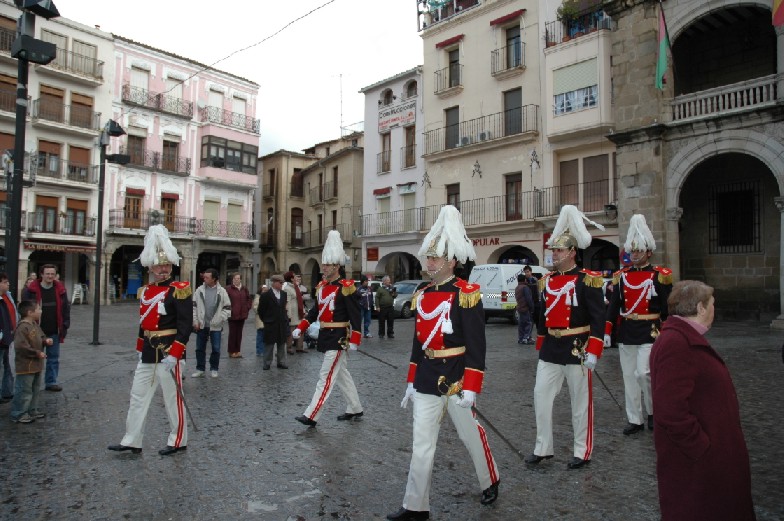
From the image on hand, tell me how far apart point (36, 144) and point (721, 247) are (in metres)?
32.0

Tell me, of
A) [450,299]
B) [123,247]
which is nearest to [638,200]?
[450,299]

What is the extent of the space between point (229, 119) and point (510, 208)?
851 inches

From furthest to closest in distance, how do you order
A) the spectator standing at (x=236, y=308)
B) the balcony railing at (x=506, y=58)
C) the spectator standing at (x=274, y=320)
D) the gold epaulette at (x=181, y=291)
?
the balcony railing at (x=506, y=58) < the spectator standing at (x=236, y=308) < the spectator standing at (x=274, y=320) < the gold epaulette at (x=181, y=291)

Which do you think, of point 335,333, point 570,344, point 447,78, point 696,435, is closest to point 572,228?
point 570,344

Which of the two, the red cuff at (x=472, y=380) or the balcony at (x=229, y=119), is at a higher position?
the balcony at (x=229, y=119)

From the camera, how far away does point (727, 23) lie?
20219 millimetres

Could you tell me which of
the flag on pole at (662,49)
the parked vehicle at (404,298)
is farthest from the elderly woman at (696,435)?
the parked vehicle at (404,298)

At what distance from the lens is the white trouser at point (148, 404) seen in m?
5.86

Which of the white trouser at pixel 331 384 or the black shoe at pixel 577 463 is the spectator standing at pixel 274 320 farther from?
the black shoe at pixel 577 463

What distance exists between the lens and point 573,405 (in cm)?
559

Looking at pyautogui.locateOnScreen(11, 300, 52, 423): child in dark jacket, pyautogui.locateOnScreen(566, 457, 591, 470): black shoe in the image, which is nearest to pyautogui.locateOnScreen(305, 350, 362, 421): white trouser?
pyautogui.locateOnScreen(566, 457, 591, 470): black shoe

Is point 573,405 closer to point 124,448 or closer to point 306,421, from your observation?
point 306,421

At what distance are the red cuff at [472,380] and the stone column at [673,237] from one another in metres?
16.7

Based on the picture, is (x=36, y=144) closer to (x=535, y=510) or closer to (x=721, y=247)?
(x=721, y=247)
